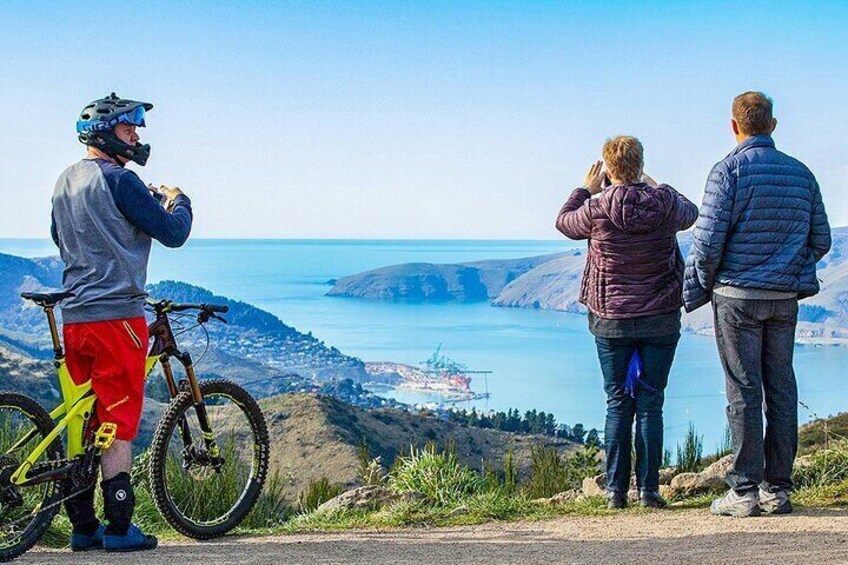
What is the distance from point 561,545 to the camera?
16.8 ft

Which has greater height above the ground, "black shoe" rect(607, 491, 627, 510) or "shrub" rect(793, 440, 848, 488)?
"shrub" rect(793, 440, 848, 488)

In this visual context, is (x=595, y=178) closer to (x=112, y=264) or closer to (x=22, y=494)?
(x=112, y=264)

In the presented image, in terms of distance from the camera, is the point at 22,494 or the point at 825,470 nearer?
the point at 22,494

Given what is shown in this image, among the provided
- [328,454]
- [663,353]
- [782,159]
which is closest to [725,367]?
[663,353]

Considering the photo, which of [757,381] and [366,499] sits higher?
[757,381]

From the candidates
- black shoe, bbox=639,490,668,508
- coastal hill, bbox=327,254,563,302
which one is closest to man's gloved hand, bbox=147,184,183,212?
black shoe, bbox=639,490,668,508

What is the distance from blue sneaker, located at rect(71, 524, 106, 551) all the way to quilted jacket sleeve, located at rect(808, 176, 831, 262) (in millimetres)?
3872

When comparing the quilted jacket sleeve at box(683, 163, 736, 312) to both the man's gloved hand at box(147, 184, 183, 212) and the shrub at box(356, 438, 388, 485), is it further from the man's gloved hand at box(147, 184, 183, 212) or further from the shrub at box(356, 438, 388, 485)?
the shrub at box(356, 438, 388, 485)

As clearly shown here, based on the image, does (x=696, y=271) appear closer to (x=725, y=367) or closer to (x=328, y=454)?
(x=725, y=367)

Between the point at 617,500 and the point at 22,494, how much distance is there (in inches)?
125

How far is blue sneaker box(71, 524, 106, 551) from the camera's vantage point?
501cm

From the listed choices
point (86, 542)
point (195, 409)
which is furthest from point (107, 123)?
point (86, 542)

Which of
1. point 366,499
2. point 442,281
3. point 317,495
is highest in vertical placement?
point 442,281

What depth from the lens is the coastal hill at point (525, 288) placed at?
125875 millimetres
